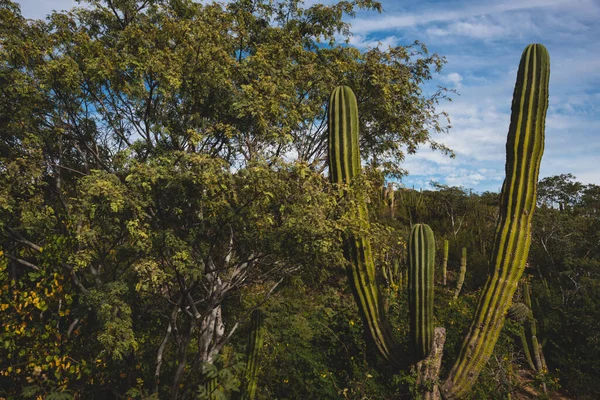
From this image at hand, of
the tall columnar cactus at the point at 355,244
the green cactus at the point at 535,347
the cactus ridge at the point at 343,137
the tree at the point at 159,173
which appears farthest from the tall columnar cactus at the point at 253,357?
the green cactus at the point at 535,347

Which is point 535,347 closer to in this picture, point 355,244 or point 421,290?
point 421,290

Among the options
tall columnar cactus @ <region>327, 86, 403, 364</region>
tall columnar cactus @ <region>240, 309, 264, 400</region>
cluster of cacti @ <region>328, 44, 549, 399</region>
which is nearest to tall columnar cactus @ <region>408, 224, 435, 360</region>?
cluster of cacti @ <region>328, 44, 549, 399</region>

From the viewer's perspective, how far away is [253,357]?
5.56m

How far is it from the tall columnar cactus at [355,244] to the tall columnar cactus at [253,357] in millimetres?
1705

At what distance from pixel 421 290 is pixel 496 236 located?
133 cm

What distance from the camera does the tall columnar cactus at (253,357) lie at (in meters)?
5.34

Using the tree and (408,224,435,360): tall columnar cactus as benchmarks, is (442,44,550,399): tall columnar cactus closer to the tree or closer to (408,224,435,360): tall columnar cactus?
(408,224,435,360): tall columnar cactus

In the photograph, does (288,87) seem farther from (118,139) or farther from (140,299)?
(140,299)

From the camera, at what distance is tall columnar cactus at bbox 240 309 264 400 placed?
534cm

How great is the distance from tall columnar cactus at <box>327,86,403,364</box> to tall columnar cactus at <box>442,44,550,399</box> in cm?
92

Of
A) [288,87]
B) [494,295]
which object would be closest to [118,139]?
[288,87]

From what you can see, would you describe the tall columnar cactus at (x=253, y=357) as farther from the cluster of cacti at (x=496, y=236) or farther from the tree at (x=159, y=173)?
the cluster of cacti at (x=496, y=236)

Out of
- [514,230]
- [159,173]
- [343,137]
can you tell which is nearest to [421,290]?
[514,230]

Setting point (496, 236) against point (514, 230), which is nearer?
point (514, 230)
